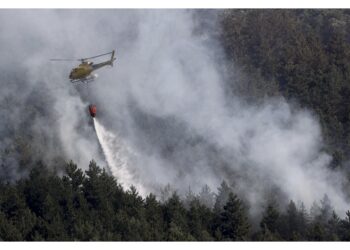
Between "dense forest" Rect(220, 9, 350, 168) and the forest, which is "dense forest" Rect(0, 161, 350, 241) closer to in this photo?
the forest

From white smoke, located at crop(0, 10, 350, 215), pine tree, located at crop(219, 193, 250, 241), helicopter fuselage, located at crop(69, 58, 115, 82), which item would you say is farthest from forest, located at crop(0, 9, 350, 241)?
helicopter fuselage, located at crop(69, 58, 115, 82)

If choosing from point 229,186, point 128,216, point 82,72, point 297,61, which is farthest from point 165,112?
point 128,216

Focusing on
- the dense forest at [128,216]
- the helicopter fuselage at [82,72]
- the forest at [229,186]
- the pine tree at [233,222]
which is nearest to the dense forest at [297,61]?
the forest at [229,186]

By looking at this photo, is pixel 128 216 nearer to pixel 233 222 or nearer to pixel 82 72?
pixel 233 222

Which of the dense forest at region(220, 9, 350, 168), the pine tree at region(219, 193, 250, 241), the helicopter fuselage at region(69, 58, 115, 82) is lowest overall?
the pine tree at region(219, 193, 250, 241)

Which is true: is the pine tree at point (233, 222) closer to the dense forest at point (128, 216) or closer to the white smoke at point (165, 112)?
the dense forest at point (128, 216)

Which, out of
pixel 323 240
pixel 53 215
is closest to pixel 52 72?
pixel 53 215

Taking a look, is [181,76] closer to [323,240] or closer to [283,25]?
[283,25]
